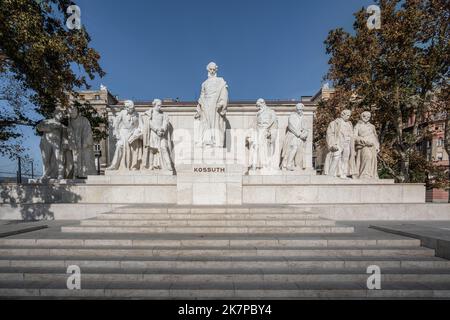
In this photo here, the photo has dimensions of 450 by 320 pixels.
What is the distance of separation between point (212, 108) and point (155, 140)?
345 cm

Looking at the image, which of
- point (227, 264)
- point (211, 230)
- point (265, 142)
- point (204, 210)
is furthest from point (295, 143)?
point (227, 264)

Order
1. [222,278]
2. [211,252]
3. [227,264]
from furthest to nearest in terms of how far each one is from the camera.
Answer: [211,252] → [227,264] → [222,278]

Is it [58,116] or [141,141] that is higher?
[58,116]

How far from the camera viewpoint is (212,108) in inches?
441

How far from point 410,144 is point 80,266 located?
19580 mm

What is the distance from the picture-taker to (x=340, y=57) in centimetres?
1761

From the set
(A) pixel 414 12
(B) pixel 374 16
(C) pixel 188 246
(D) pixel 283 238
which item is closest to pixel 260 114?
(D) pixel 283 238

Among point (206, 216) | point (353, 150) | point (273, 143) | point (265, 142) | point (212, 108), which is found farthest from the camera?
point (273, 143)

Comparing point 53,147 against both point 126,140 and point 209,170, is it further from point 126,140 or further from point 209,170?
point 209,170

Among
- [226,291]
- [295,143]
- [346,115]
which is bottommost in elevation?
[226,291]

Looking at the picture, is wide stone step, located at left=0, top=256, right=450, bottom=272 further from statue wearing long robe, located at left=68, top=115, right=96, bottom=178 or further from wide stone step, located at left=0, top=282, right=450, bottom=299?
statue wearing long robe, located at left=68, top=115, right=96, bottom=178

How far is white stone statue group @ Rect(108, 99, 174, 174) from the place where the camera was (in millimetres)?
11820

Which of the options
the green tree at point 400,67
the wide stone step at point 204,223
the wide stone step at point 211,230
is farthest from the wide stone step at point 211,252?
the green tree at point 400,67

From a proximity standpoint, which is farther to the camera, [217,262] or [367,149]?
[367,149]
